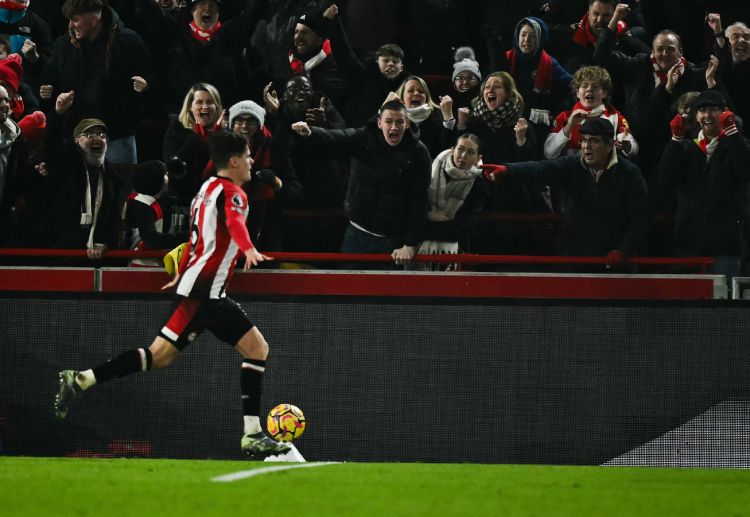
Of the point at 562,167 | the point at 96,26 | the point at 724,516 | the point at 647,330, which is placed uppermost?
the point at 96,26

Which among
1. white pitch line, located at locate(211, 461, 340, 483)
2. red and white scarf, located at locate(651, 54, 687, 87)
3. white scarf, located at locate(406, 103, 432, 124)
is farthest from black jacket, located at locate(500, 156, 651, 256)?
white pitch line, located at locate(211, 461, 340, 483)

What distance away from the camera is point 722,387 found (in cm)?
910

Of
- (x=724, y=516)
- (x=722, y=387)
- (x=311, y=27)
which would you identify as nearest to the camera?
(x=724, y=516)

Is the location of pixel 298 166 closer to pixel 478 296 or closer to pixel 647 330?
pixel 478 296

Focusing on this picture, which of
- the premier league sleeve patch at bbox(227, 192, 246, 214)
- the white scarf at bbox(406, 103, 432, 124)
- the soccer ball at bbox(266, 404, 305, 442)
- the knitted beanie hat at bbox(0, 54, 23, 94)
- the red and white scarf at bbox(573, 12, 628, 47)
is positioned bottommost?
the soccer ball at bbox(266, 404, 305, 442)

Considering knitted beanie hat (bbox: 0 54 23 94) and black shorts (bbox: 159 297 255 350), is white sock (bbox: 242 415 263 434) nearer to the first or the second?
black shorts (bbox: 159 297 255 350)

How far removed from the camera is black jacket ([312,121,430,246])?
9.95 meters

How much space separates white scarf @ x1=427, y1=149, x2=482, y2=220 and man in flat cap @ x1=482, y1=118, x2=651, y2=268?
0.64ft

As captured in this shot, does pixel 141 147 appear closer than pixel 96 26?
No

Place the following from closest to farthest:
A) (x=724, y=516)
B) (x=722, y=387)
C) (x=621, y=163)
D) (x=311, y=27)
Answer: (x=724, y=516), (x=722, y=387), (x=621, y=163), (x=311, y=27)

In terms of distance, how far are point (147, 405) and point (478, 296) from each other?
104 inches

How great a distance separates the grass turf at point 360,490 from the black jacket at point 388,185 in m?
2.24

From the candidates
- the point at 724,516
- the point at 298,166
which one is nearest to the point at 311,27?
the point at 298,166

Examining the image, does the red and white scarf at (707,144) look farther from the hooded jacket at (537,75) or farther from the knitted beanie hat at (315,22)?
the knitted beanie hat at (315,22)
